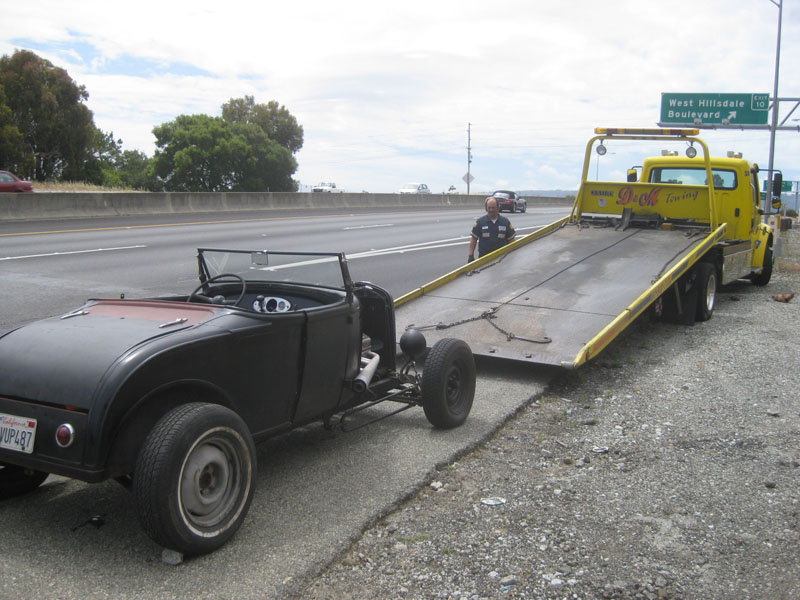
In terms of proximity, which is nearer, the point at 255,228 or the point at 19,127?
the point at 255,228

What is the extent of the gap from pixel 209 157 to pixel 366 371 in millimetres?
68310

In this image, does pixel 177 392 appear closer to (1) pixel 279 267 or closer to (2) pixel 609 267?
(1) pixel 279 267

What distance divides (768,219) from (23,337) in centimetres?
1580

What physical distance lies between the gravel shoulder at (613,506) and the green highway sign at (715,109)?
3580 cm

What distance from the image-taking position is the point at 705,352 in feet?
28.2

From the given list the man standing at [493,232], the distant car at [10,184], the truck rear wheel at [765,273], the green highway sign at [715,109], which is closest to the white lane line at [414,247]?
the truck rear wheel at [765,273]

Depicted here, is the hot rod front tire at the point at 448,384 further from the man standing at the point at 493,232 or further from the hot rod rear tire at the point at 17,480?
the man standing at the point at 493,232

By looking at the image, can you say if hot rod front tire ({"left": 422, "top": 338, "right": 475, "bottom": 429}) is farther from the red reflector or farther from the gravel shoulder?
the red reflector

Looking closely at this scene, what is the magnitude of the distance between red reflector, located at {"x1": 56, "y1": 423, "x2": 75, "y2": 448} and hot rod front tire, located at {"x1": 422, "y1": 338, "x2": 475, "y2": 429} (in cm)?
261

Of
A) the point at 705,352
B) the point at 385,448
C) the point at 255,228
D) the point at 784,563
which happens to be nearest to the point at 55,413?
the point at 385,448

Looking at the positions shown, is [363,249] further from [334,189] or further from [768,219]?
[334,189]

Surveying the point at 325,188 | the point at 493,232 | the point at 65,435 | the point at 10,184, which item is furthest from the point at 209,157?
the point at 65,435

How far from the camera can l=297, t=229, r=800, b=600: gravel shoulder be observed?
3707 mm

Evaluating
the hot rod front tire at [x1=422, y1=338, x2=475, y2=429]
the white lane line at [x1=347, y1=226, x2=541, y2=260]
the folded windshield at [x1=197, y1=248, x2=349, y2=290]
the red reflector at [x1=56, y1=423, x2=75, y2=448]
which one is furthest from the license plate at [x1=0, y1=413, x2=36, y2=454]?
the white lane line at [x1=347, y1=226, x2=541, y2=260]
